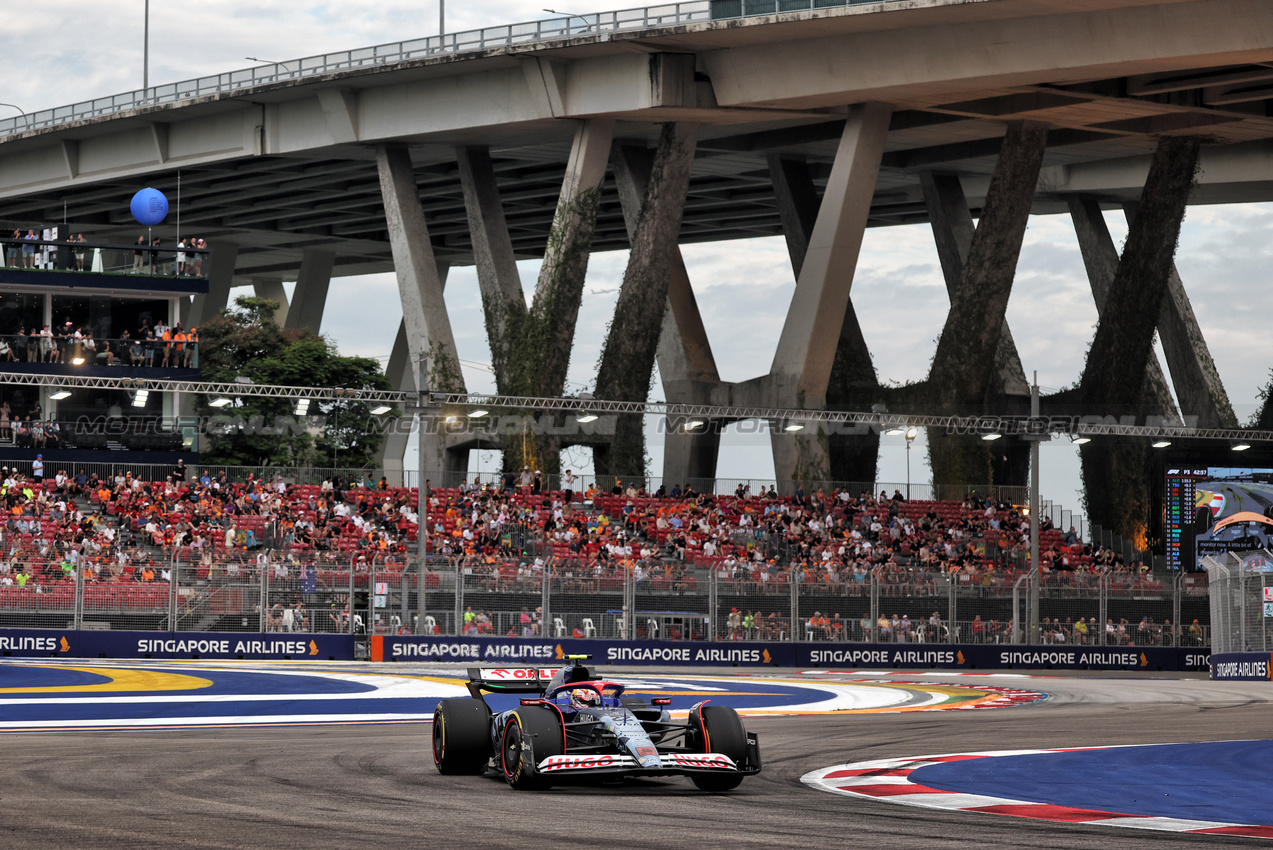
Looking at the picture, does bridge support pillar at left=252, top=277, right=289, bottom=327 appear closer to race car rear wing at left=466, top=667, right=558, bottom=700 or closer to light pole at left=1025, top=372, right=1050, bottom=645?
light pole at left=1025, top=372, right=1050, bottom=645

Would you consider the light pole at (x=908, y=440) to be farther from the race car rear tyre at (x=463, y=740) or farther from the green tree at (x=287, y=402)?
the race car rear tyre at (x=463, y=740)

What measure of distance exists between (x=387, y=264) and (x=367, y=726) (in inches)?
2947

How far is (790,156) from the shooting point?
58812 mm

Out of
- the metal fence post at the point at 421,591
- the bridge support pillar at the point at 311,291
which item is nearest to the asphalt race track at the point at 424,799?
the metal fence post at the point at 421,591

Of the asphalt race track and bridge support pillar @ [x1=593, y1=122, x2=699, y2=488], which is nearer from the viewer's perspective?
the asphalt race track

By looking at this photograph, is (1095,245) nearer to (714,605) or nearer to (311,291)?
(714,605)

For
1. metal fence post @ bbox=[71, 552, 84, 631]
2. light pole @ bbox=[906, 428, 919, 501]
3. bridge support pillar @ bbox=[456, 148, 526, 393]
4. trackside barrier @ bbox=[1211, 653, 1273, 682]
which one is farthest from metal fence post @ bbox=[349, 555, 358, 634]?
light pole @ bbox=[906, 428, 919, 501]

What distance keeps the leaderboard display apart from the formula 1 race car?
40283 millimetres

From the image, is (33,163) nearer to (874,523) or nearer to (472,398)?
(472,398)

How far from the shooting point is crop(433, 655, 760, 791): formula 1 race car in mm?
12680

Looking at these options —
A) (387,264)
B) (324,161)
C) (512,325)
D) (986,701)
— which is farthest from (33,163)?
(986,701)

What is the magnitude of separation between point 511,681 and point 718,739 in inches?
93.6

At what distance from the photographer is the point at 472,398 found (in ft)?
165

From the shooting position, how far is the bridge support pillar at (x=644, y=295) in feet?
168
